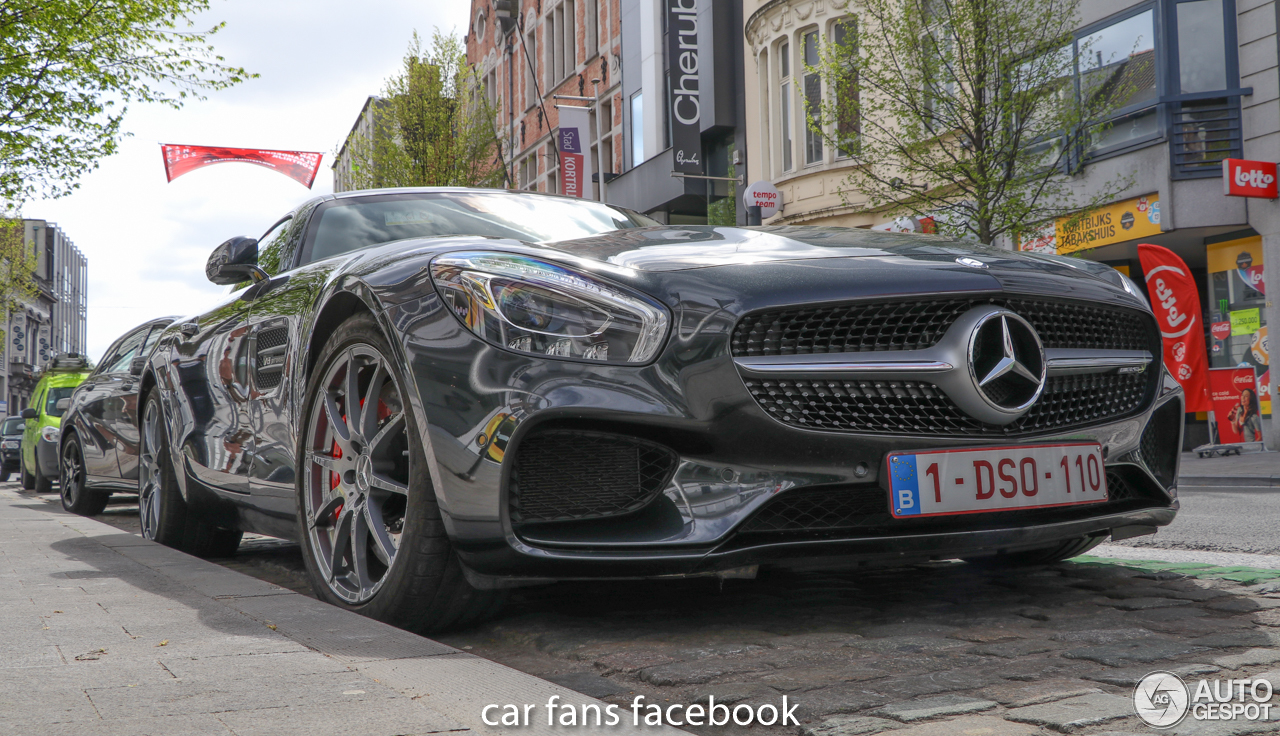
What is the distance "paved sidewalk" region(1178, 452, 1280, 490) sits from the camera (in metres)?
10.2

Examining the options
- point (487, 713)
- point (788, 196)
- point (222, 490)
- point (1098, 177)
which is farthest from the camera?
point (788, 196)

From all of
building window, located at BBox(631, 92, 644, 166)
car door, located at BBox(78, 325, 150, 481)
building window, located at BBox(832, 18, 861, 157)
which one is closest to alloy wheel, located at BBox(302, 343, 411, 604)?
car door, located at BBox(78, 325, 150, 481)

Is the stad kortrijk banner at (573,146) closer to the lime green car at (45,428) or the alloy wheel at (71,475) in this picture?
the lime green car at (45,428)

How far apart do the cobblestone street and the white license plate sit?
29 cm

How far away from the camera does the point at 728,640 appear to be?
2.68m

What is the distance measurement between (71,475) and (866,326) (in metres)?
8.38

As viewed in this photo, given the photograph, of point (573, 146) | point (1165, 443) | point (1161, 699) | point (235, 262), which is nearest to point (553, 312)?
point (1161, 699)

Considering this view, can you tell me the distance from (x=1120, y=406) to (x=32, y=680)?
270cm

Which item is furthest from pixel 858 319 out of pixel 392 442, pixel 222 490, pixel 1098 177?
pixel 1098 177

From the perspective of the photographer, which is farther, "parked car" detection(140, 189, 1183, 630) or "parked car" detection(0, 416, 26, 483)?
"parked car" detection(0, 416, 26, 483)

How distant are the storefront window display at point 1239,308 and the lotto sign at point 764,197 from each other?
7.84m

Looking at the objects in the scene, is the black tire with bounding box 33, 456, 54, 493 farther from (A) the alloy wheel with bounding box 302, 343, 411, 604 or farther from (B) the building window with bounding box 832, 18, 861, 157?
(A) the alloy wheel with bounding box 302, 343, 411, 604

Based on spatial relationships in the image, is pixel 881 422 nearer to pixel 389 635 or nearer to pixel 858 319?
pixel 858 319

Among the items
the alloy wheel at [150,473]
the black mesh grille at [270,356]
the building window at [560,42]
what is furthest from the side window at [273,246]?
the building window at [560,42]
